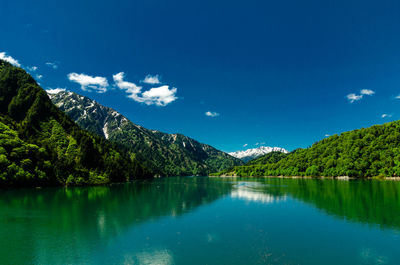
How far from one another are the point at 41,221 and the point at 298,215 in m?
48.3

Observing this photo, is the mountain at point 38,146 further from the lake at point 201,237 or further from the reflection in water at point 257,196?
the reflection in water at point 257,196

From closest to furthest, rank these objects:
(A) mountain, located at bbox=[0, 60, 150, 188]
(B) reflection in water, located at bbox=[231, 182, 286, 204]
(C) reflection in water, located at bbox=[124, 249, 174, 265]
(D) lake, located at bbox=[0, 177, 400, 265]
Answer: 1. (C) reflection in water, located at bbox=[124, 249, 174, 265]
2. (D) lake, located at bbox=[0, 177, 400, 265]
3. (B) reflection in water, located at bbox=[231, 182, 286, 204]
4. (A) mountain, located at bbox=[0, 60, 150, 188]

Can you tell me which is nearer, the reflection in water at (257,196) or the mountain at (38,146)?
the reflection in water at (257,196)

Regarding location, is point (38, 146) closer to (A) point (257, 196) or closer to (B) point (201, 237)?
(A) point (257, 196)

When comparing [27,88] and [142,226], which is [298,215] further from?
[27,88]

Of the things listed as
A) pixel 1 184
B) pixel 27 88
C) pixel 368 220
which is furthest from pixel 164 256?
pixel 27 88

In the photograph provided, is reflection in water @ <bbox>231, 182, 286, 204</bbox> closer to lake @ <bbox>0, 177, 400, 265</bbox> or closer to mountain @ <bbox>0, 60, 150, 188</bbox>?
lake @ <bbox>0, 177, 400, 265</bbox>

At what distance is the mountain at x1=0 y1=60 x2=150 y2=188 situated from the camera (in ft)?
325

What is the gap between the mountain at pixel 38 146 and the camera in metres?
99.2

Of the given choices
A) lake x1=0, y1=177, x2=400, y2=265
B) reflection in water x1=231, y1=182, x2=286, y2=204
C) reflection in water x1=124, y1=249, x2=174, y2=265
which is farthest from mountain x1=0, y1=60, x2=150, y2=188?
reflection in water x1=124, y1=249, x2=174, y2=265

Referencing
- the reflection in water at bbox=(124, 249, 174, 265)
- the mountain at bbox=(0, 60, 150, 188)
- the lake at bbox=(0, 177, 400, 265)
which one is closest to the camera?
the reflection in water at bbox=(124, 249, 174, 265)

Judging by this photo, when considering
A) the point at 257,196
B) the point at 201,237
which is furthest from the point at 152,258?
the point at 257,196

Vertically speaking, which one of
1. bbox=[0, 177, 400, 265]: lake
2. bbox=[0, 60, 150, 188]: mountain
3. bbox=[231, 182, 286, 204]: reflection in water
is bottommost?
bbox=[231, 182, 286, 204]: reflection in water

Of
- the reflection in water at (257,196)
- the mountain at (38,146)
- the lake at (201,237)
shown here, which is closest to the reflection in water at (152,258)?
the lake at (201,237)
